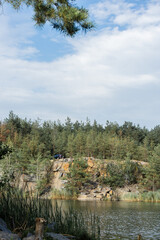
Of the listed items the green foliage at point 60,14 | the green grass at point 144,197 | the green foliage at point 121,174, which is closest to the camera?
the green foliage at point 60,14

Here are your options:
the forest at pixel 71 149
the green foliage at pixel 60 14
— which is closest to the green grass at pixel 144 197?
the forest at pixel 71 149

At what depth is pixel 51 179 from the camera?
99.7 feet

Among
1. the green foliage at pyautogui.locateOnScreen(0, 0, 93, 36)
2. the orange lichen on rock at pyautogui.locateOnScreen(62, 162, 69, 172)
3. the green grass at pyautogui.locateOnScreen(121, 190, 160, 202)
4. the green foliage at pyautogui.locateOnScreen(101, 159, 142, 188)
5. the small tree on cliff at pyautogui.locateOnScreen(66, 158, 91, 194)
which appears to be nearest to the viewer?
the green foliage at pyautogui.locateOnScreen(0, 0, 93, 36)

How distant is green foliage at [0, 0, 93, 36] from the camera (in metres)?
6.30

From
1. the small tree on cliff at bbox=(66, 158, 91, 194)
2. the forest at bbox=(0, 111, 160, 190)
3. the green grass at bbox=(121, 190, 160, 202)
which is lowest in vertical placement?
the green grass at bbox=(121, 190, 160, 202)

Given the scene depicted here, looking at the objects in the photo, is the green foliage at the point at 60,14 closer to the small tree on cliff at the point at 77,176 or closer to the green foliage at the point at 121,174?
the small tree on cliff at the point at 77,176

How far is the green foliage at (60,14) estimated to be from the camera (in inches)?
248

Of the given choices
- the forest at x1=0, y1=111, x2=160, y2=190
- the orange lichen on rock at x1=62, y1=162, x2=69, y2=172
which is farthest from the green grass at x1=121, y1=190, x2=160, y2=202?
the orange lichen on rock at x1=62, y1=162, x2=69, y2=172

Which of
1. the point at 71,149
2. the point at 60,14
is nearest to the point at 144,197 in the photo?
the point at 71,149

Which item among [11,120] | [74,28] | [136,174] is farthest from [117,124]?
[74,28]

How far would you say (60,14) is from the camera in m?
6.48

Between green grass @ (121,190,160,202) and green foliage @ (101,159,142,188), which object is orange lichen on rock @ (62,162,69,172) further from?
green grass @ (121,190,160,202)

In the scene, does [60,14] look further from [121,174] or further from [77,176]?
[121,174]

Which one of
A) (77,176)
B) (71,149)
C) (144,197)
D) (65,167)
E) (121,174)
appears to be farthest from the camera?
(71,149)
